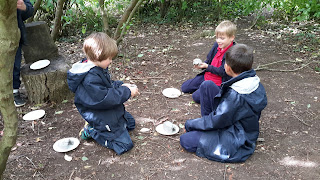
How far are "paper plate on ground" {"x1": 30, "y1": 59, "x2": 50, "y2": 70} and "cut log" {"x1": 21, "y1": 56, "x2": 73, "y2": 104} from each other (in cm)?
5

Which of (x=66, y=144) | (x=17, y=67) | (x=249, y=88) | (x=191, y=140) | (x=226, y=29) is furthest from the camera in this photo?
(x=17, y=67)

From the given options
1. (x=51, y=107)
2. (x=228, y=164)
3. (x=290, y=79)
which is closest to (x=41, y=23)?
(x=51, y=107)

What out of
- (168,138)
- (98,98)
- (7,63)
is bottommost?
(168,138)

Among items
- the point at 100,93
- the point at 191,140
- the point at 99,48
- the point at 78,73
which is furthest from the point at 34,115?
the point at 191,140

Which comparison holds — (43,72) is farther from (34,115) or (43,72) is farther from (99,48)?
(99,48)

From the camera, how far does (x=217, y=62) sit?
354cm

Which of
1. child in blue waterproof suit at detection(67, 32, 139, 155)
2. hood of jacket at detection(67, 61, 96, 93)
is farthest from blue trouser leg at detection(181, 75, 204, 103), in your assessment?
hood of jacket at detection(67, 61, 96, 93)

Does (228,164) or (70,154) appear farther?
(70,154)

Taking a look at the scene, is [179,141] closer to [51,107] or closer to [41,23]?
[51,107]

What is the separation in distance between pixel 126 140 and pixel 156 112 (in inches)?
33.6

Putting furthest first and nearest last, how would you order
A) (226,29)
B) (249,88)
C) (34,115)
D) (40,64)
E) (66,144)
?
(40,64)
(34,115)
(226,29)
(66,144)
(249,88)

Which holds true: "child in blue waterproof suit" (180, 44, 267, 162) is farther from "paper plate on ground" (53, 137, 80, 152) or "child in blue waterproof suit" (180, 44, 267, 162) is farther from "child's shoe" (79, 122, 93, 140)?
"paper plate on ground" (53, 137, 80, 152)

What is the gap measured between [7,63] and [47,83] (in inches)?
79.0

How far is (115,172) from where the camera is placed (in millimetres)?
2375
